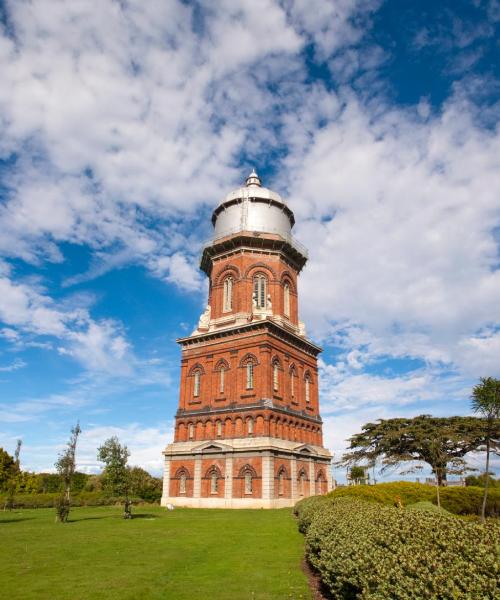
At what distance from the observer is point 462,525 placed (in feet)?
22.8

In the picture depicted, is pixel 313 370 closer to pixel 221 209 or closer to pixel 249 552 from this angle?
pixel 221 209

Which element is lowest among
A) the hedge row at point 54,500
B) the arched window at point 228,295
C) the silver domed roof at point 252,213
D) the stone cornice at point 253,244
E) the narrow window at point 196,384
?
the hedge row at point 54,500

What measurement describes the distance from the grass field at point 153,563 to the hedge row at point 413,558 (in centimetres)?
240

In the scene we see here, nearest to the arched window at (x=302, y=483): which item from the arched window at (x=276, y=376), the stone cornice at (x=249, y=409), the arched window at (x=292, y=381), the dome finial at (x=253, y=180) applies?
the stone cornice at (x=249, y=409)

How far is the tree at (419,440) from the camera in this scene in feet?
125

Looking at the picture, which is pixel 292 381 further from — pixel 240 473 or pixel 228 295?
pixel 228 295

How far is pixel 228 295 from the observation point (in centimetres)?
4284

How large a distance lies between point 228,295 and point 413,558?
37.2 metres

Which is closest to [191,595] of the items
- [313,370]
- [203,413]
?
[203,413]

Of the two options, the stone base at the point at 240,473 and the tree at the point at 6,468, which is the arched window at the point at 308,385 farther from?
the tree at the point at 6,468

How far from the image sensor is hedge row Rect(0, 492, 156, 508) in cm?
4041

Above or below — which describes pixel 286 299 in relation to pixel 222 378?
above

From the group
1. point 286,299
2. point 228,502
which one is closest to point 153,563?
point 228,502

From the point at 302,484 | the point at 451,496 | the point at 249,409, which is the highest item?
the point at 249,409
